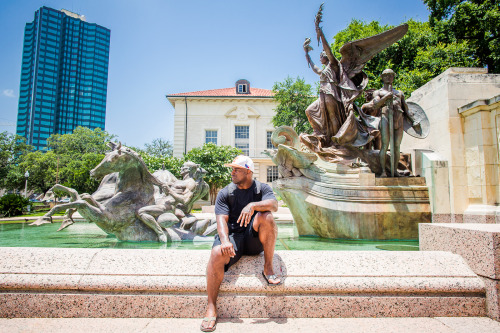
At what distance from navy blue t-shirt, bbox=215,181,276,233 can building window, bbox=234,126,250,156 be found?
3351 cm

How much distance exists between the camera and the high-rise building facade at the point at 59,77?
278ft

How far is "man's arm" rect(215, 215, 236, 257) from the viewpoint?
8.46 feet

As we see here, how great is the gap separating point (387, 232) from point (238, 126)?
3178 cm

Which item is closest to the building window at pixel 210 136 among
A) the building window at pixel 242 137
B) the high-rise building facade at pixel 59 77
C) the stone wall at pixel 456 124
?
the building window at pixel 242 137

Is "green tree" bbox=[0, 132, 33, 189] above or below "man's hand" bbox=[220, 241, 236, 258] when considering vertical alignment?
above

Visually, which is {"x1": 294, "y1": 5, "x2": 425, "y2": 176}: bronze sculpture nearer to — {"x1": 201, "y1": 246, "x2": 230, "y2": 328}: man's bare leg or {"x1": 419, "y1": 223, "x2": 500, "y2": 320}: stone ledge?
{"x1": 419, "y1": 223, "x2": 500, "y2": 320}: stone ledge

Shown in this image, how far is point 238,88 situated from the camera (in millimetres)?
38688

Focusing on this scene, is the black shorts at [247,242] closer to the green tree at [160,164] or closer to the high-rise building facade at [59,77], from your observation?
the green tree at [160,164]

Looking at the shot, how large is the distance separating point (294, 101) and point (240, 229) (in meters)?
25.5

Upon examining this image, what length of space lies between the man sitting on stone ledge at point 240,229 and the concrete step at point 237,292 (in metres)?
0.14

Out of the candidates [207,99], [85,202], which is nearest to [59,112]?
[207,99]

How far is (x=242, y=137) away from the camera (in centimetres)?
3684

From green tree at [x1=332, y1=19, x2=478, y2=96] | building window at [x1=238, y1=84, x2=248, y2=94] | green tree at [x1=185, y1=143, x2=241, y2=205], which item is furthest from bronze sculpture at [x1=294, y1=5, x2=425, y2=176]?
building window at [x1=238, y1=84, x2=248, y2=94]

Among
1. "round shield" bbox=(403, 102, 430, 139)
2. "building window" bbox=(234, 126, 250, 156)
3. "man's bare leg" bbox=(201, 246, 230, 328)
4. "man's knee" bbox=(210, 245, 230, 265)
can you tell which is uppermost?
"building window" bbox=(234, 126, 250, 156)
